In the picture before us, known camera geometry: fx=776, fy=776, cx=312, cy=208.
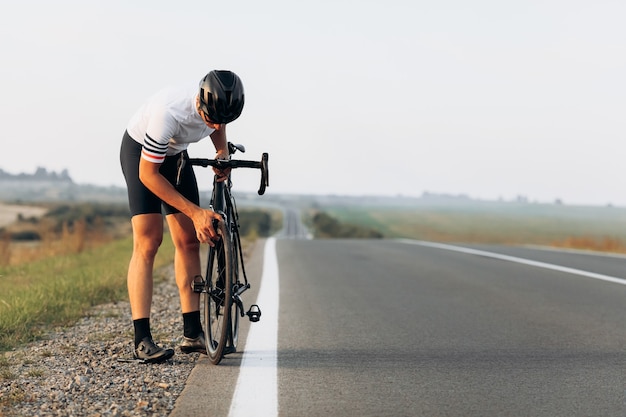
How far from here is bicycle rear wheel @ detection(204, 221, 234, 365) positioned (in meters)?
5.03

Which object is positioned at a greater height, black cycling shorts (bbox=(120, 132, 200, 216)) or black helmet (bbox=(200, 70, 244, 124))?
black helmet (bbox=(200, 70, 244, 124))

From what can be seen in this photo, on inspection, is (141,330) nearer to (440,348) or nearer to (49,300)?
Answer: (440,348)

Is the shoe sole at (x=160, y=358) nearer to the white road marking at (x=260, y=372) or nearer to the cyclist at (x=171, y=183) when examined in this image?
the cyclist at (x=171, y=183)

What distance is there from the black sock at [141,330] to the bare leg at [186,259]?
34 cm

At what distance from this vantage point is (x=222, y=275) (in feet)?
17.4

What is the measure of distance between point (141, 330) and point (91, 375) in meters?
0.51

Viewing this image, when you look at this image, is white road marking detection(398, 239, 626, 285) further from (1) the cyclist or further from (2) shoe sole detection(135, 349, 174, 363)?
(2) shoe sole detection(135, 349, 174, 363)

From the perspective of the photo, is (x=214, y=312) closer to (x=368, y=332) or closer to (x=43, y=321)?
(x=368, y=332)

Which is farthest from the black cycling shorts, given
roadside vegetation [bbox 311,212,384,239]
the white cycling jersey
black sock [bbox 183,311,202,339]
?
roadside vegetation [bbox 311,212,384,239]

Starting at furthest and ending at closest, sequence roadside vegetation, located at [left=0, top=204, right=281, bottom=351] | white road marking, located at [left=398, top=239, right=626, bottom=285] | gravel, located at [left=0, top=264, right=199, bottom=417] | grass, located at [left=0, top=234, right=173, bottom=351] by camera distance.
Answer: white road marking, located at [left=398, top=239, right=626, bottom=285] < roadside vegetation, located at [left=0, top=204, right=281, bottom=351] < grass, located at [left=0, top=234, right=173, bottom=351] < gravel, located at [left=0, top=264, right=199, bottom=417]

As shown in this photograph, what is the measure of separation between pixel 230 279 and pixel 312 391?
987 mm

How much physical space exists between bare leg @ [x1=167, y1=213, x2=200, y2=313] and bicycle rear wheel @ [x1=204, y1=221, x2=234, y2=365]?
0.56 feet

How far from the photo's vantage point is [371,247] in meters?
17.9

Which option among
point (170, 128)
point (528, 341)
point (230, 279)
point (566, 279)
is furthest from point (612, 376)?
point (566, 279)
